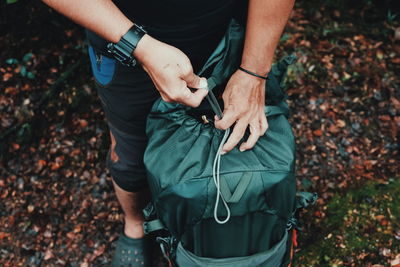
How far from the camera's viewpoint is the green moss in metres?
2.59

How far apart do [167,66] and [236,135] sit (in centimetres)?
43

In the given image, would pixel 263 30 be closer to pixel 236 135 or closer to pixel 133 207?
pixel 236 135

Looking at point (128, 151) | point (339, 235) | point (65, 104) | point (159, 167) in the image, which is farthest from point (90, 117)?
point (339, 235)

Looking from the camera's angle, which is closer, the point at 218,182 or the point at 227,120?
the point at 218,182

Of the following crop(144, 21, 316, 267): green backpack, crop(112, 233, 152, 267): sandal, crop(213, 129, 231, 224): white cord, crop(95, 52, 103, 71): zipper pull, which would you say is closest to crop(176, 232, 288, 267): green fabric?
crop(144, 21, 316, 267): green backpack

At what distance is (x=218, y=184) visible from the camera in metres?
1.63

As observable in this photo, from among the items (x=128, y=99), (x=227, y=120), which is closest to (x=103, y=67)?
(x=128, y=99)

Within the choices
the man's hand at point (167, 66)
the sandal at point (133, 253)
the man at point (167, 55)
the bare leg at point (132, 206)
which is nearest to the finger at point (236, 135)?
the man at point (167, 55)

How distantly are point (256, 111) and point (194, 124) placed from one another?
0.28m

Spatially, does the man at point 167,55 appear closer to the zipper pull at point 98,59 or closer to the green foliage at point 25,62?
the zipper pull at point 98,59

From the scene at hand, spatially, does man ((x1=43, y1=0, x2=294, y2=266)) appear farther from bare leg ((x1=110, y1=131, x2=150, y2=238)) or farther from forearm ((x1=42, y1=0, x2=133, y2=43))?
bare leg ((x1=110, y1=131, x2=150, y2=238))

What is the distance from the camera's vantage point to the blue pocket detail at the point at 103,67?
1.86 metres

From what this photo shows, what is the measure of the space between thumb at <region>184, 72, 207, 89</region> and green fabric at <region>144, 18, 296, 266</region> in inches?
4.1

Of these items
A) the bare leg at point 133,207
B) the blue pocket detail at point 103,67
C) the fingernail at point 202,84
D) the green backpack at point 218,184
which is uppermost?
the blue pocket detail at point 103,67
